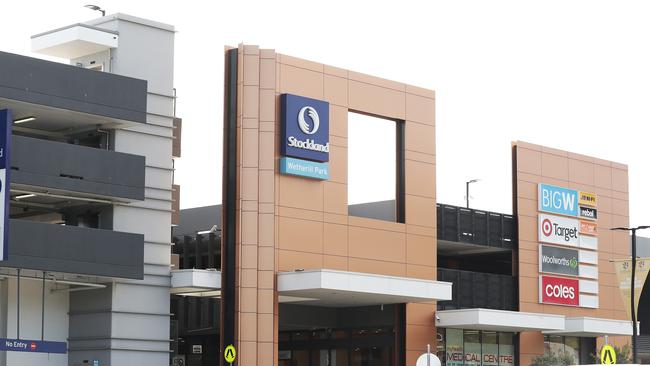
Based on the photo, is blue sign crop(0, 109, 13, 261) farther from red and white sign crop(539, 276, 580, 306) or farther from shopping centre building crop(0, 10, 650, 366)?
red and white sign crop(539, 276, 580, 306)

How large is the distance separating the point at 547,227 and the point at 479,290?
4866 mm

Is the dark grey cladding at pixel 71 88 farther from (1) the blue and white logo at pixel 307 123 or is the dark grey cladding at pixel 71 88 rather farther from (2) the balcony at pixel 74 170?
(1) the blue and white logo at pixel 307 123

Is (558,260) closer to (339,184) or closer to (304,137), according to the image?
(339,184)

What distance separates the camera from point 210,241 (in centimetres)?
5488

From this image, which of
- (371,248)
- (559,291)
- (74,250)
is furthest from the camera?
(559,291)

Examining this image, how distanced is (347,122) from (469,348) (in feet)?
36.7

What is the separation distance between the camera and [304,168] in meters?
50.4

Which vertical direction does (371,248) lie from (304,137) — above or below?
below

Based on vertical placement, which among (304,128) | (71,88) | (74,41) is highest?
(74,41)

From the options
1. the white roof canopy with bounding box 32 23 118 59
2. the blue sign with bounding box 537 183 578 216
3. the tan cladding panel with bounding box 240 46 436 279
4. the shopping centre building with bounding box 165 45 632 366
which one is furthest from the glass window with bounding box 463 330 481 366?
the white roof canopy with bounding box 32 23 118 59

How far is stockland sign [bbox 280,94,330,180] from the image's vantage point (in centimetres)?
4991

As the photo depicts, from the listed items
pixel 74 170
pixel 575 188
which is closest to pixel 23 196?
pixel 74 170

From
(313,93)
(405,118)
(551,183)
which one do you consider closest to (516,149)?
(551,183)

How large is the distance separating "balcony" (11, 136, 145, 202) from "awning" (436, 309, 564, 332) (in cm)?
1431
